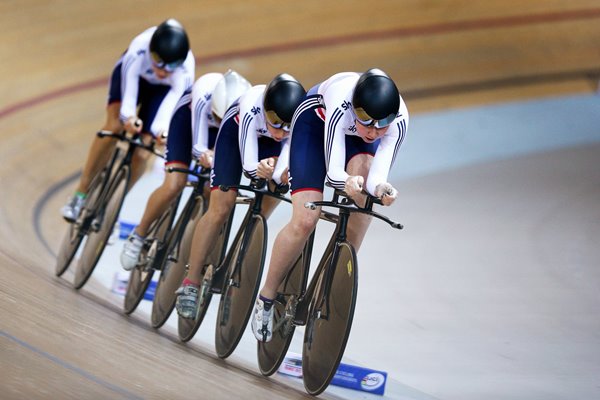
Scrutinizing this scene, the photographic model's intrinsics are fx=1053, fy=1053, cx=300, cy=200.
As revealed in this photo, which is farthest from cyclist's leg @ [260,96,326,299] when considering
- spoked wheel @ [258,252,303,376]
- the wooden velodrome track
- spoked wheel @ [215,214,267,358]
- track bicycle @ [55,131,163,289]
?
track bicycle @ [55,131,163,289]

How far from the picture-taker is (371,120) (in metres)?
3.59

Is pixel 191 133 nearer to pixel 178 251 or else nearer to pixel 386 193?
pixel 178 251

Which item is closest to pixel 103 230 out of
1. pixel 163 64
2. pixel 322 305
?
pixel 163 64

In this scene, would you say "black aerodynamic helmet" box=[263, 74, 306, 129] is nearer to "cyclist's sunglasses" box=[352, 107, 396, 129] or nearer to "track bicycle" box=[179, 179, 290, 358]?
"track bicycle" box=[179, 179, 290, 358]

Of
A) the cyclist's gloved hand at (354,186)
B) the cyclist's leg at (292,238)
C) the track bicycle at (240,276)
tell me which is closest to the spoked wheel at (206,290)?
the track bicycle at (240,276)

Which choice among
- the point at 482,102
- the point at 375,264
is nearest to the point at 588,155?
the point at 482,102

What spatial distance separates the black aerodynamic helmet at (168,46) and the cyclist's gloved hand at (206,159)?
0.86 meters

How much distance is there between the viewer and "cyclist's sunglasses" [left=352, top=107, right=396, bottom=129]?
3.58m

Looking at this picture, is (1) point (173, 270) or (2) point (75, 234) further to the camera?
(2) point (75, 234)

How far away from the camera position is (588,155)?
8812 millimetres

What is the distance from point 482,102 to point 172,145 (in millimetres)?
5636

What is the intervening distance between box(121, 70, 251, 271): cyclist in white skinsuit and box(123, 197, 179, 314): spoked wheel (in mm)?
35

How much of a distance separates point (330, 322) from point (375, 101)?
2.69ft

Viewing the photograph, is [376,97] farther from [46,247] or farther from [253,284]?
[46,247]
